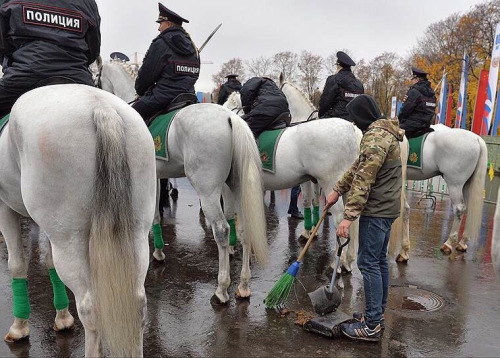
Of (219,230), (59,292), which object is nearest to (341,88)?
(219,230)

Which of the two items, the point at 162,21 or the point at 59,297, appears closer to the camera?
the point at 59,297

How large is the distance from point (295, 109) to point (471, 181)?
3.09m

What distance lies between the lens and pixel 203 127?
4363 millimetres

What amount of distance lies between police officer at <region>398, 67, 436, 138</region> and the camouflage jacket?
12.0 feet

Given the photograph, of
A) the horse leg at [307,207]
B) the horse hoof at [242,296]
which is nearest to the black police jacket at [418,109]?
the horse leg at [307,207]

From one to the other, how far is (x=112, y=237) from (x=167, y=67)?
3.04 meters

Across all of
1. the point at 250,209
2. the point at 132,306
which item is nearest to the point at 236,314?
the point at 250,209

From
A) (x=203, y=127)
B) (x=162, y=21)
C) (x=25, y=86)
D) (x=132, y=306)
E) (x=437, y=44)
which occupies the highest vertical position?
(x=437, y=44)

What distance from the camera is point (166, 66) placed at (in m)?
4.96

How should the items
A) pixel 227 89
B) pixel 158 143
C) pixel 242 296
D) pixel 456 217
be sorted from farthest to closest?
1. pixel 227 89
2. pixel 456 217
3. pixel 158 143
4. pixel 242 296

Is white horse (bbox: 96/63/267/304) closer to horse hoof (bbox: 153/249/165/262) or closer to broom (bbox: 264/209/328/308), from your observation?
broom (bbox: 264/209/328/308)

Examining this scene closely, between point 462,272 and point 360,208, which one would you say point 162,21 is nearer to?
point 360,208

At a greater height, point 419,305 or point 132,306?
point 132,306

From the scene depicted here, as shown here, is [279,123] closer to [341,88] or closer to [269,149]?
[269,149]
